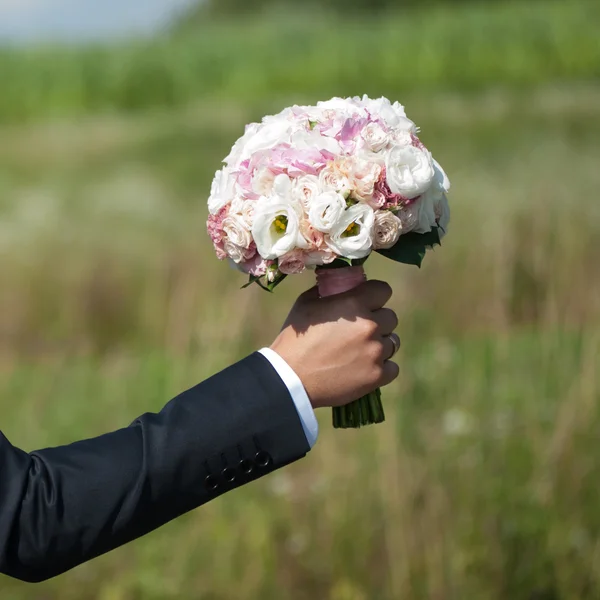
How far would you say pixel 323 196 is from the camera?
150 cm

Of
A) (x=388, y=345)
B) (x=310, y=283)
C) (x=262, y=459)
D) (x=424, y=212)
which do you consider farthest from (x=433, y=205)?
(x=310, y=283)

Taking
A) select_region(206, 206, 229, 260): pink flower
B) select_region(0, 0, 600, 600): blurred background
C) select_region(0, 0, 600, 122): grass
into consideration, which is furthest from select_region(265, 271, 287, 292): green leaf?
select_region(0, 0, 600, 122): grass

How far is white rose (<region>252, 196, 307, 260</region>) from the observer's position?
150 cm

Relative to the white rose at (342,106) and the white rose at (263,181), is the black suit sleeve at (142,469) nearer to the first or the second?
the white rose at (263,181)

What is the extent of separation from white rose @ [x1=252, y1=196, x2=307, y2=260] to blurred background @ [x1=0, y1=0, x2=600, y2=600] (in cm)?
185

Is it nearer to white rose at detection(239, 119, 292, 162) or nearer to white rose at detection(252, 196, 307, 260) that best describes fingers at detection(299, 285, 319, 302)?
white rose at detection(252, 196, 307, 260)

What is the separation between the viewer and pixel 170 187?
26.5 feet

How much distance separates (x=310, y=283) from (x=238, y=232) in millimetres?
4316

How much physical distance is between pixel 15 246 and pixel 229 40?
4307 mm

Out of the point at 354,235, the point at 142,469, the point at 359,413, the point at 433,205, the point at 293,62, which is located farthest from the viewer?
the point at 293,62

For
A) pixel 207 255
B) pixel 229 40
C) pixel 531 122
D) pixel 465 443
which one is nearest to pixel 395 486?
pixel 465 443

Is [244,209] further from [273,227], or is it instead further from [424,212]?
[424,212]

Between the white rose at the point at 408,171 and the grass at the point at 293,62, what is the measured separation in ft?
23.8

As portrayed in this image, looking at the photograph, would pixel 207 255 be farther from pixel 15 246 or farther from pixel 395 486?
pixel 395 486
